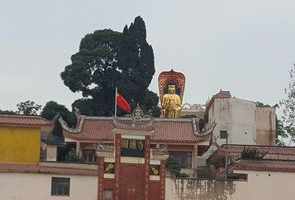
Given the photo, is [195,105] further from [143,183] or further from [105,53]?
[143,183]

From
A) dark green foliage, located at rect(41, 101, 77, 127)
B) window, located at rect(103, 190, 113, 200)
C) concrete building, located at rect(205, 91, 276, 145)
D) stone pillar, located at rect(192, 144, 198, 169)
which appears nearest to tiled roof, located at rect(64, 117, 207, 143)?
stone pillar, located at rect(192, 144, 198, 169)

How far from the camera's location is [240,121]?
59.8 m

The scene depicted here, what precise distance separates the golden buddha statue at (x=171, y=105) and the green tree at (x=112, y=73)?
2209mm

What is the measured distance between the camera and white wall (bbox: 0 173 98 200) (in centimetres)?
3762

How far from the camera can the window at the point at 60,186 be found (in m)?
38.2

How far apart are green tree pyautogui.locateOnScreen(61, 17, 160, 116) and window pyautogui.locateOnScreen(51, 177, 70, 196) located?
68.7ft

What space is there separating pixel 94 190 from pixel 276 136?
27.8 meters

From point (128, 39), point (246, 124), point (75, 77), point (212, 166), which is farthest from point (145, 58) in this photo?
point (212, 166)

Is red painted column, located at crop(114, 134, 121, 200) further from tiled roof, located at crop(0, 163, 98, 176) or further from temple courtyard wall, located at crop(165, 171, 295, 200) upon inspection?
temple courtyard wall, located at crop(165, 171, 295, 200)

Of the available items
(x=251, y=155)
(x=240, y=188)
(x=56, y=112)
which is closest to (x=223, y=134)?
(x=56, y=112)

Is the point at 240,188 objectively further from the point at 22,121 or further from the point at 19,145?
the point at 22,121

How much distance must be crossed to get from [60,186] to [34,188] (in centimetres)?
137

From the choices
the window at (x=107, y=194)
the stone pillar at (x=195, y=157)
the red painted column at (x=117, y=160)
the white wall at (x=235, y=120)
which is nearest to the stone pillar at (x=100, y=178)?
the window at (x=107, y=194)

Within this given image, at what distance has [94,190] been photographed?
3825cm
